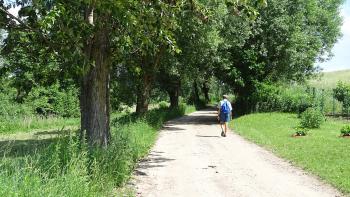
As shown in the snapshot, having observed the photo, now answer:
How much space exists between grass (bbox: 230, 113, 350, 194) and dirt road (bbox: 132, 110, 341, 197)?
413 mm

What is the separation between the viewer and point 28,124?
34.8 metres

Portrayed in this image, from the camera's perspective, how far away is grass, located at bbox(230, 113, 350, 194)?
38.6ft

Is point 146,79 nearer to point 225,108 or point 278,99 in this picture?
point 225,108

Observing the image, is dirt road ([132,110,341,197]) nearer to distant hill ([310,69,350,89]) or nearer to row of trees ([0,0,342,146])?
row of trees ([0,0,342,146])

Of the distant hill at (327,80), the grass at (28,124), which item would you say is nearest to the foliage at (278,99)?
the grass at (28,124)

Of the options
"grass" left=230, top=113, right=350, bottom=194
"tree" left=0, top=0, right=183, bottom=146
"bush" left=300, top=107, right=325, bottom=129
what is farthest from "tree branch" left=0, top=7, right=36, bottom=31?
"bush" left=300, top=107, right=325, bottom=129

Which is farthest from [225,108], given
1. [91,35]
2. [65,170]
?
[65,170]

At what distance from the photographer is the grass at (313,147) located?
464 inches

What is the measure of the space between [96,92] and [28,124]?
24106 millimetres

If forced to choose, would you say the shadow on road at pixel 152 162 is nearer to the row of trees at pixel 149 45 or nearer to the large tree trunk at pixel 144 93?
the row of trees at pixel 149 45

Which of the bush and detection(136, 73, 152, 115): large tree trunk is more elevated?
detection(136, 73, 152, 115): large tree trunk

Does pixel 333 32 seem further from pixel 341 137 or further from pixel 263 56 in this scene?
pixel 341 137

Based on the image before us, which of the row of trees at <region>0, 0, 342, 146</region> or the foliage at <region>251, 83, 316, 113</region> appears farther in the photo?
the foliage at <region>251, 83, 316, 113</region>

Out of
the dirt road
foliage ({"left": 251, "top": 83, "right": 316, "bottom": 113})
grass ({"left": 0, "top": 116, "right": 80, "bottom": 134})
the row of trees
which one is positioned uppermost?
the row of trees
